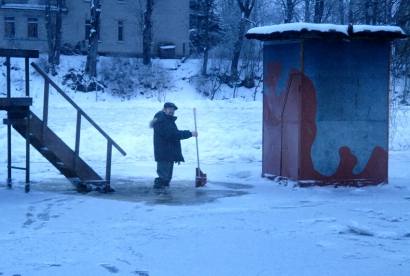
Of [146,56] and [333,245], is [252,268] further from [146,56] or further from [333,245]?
[146,56]

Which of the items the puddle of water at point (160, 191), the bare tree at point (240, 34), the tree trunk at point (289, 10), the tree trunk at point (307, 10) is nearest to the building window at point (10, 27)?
the bare tree at point (240, 34)

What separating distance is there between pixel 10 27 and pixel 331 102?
1671 inches

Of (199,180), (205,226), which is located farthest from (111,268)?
(199,180)

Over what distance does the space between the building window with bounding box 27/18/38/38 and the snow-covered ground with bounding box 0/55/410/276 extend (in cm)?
3696

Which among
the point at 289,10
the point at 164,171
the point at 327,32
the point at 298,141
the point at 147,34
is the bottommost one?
the point at 164,171

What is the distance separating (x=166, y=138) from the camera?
42.1 ft

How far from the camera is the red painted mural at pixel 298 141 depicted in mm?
12828

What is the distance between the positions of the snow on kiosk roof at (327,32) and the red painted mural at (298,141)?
2.52ft

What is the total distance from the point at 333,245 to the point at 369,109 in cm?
546

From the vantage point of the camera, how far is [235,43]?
151 ft

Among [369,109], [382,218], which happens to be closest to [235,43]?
[369,109]

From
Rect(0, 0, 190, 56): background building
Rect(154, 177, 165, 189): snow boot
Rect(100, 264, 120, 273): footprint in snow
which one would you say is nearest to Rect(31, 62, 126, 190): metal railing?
Rect(154, 177, 165, 189): snow boot

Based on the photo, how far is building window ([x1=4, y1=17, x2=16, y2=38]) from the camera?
5122 centimetres

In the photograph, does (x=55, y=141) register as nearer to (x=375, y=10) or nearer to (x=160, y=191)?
(x=160, y=191)
